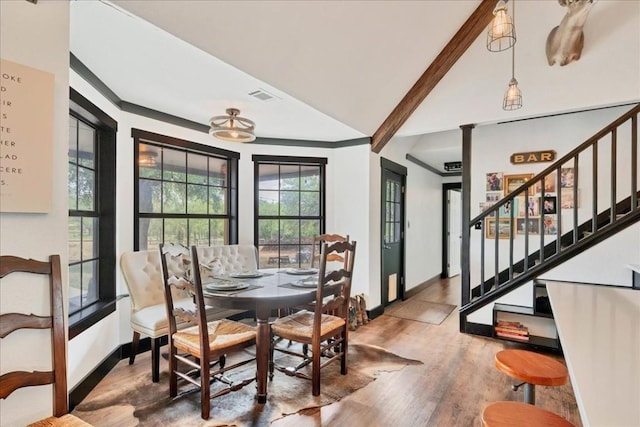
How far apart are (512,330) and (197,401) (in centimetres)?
317

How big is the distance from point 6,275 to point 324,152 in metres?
3.80

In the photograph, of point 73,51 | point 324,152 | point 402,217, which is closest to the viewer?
point 73,51

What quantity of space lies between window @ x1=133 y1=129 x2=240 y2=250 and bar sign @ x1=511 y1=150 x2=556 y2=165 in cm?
343

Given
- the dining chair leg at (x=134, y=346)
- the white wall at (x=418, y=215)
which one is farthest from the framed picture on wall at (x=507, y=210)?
the dining chair leg at (x=134, y=346)

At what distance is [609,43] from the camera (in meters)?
3.19

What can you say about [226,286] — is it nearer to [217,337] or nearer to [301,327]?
[217,337]

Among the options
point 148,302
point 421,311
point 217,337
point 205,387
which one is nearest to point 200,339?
point 217,337

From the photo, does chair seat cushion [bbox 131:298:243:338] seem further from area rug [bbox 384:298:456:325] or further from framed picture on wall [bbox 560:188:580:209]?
framed picture on wall [bbox 560:188:580:209]

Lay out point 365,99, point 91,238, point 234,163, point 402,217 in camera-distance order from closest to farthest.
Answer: point 91,238, point 365,99, point 234,163, point 402,217

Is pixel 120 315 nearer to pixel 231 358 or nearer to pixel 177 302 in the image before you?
pixel 177 302

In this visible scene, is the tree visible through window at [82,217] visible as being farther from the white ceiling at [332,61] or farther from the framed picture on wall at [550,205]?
the framed picture on wall at [550,205]

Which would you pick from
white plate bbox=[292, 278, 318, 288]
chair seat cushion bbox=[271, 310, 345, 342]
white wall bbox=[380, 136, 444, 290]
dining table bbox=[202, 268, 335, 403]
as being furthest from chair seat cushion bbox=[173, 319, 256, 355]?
white wall bbox=[380, 136, 444, 290]

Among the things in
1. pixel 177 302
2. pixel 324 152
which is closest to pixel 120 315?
pixel 177 302

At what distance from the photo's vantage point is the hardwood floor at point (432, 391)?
221 cm
